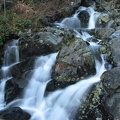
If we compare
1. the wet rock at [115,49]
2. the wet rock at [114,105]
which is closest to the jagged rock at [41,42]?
the wet rock at [115,49]

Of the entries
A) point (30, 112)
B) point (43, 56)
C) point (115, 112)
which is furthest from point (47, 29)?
point (115, 112)

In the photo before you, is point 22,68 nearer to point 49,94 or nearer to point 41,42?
point 41,42

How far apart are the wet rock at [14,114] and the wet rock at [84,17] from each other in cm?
553

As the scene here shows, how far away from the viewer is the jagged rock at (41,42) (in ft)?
31.8

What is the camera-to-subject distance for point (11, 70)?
30.7ft

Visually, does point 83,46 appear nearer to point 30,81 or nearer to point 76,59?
point 76,59

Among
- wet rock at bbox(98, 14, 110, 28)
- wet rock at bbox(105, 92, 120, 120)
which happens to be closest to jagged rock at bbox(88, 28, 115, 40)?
wet rock at bbox(98, 14, 110, 28)

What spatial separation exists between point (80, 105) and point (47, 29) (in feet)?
13.1

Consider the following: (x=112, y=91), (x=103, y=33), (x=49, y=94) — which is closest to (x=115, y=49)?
(x=103, y=33)

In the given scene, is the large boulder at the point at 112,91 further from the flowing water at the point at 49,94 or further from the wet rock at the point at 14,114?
the wet rock at the point at 14,114

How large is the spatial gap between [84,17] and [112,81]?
585 centimetres

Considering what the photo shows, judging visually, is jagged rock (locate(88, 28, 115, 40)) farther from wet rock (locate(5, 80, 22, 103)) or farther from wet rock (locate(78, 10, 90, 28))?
wet rock (locate(5, 80, 22, 103))

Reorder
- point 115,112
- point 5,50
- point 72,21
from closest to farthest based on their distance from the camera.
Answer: point 115,112
point 5,50
point 72,21

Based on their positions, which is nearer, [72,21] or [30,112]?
[30,112]
